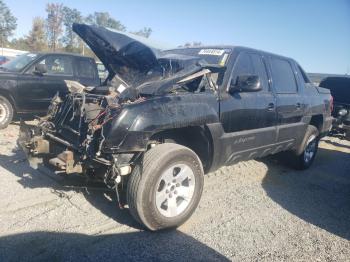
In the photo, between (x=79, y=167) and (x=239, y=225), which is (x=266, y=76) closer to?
(x=239, y=225)

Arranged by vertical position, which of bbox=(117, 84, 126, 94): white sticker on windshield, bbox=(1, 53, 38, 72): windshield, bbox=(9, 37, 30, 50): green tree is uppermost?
bbox=(9, 37, 30, 50): green tree

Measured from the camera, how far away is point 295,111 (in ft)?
18.1

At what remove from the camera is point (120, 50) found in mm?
4305

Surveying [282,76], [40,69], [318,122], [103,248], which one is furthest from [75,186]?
[318,122]

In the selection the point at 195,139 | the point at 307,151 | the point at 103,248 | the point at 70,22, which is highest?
the point at 70,22

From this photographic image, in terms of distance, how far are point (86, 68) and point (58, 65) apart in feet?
2.31

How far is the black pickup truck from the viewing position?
3.30m

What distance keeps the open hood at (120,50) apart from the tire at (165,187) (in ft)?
4.54

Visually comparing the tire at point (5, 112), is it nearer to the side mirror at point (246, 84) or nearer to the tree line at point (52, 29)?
the side mirror at point (246, 84)

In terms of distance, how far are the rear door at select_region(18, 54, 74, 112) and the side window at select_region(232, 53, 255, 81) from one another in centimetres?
485

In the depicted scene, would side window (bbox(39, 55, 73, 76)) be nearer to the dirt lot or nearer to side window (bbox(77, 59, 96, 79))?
side window (bbox(77, 59, 96, 79))

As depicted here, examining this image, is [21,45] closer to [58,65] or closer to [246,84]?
[58,65]

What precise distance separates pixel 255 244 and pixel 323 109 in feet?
12.8

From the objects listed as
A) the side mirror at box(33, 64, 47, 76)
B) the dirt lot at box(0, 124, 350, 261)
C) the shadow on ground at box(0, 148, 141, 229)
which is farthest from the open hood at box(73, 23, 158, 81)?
the side mirror at box(33, 64, 47, 76)
